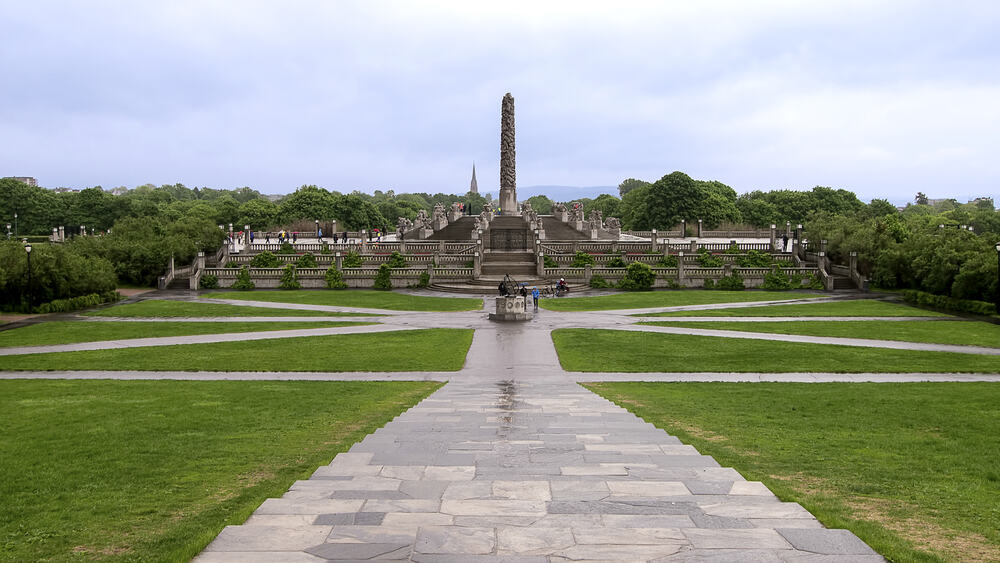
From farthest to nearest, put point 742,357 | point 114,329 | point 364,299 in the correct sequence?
point 364,299
point 114,329
point 742,357

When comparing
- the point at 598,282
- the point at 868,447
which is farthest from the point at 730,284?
the point at 868,447

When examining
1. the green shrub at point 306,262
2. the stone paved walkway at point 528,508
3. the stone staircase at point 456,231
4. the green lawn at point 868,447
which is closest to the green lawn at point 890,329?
the green lawn at point 868,447

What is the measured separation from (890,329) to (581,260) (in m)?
30.9

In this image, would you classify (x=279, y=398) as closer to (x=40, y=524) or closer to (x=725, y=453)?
(x=40, y=524)

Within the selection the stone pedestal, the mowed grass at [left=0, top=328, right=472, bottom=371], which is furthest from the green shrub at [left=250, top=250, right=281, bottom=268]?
the mowed grass at [left=0, top=328, right=472, bottom=371]

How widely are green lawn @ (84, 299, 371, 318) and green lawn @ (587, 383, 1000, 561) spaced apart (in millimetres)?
23970

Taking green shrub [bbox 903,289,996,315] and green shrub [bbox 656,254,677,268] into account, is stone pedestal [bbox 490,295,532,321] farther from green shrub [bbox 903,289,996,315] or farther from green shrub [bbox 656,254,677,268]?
green shrub [bbox 656,254,677,268]

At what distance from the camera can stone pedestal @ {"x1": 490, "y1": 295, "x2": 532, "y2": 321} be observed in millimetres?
36750

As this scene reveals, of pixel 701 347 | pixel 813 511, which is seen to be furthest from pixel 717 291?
pixel 813 511

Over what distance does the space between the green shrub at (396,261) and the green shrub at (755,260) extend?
28684 millimetres

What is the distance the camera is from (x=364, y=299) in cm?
4850

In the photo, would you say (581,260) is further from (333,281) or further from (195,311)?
(195,311)

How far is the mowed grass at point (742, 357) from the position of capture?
2412cm

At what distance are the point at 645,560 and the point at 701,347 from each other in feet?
77.0
